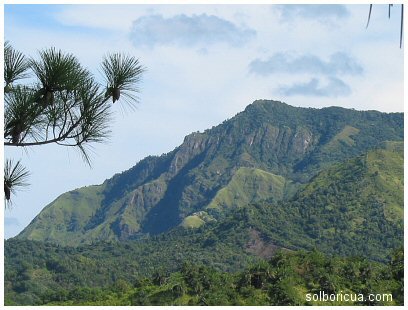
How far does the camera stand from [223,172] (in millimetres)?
162000

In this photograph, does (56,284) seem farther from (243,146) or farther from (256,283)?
(243,146)

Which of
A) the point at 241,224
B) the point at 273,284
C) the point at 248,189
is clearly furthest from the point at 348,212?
the point at 273,284

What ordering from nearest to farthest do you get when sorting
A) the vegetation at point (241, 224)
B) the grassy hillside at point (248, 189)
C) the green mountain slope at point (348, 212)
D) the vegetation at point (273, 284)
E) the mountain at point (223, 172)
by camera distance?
1. the vegetation at point (273, 284)
2. the vegetation at point (241, 224)
3. the green mountain slope at point (348, 212)
4. the grassy hillside at point (248, 189)
5. the mountain at point (223, 172)

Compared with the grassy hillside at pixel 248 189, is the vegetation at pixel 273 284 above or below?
below

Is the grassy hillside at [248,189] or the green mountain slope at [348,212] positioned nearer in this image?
the green mountain slope at [348,212]

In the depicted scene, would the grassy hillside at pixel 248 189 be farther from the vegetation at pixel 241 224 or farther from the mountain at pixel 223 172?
the vegetation at pixel 241 224

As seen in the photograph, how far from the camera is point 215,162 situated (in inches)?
6673

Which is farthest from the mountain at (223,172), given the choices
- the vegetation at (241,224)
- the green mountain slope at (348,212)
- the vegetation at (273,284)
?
the vegetation at (273,284)

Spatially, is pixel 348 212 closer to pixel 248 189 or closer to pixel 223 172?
pixel 248 189

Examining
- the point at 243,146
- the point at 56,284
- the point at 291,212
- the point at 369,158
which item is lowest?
the point at 56,284

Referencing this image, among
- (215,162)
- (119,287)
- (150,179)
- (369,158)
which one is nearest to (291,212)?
(369,158)

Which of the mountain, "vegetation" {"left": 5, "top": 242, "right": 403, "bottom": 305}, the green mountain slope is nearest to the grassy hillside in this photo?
the mountain

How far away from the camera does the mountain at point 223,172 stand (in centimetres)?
14800

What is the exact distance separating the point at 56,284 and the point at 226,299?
45.8m
